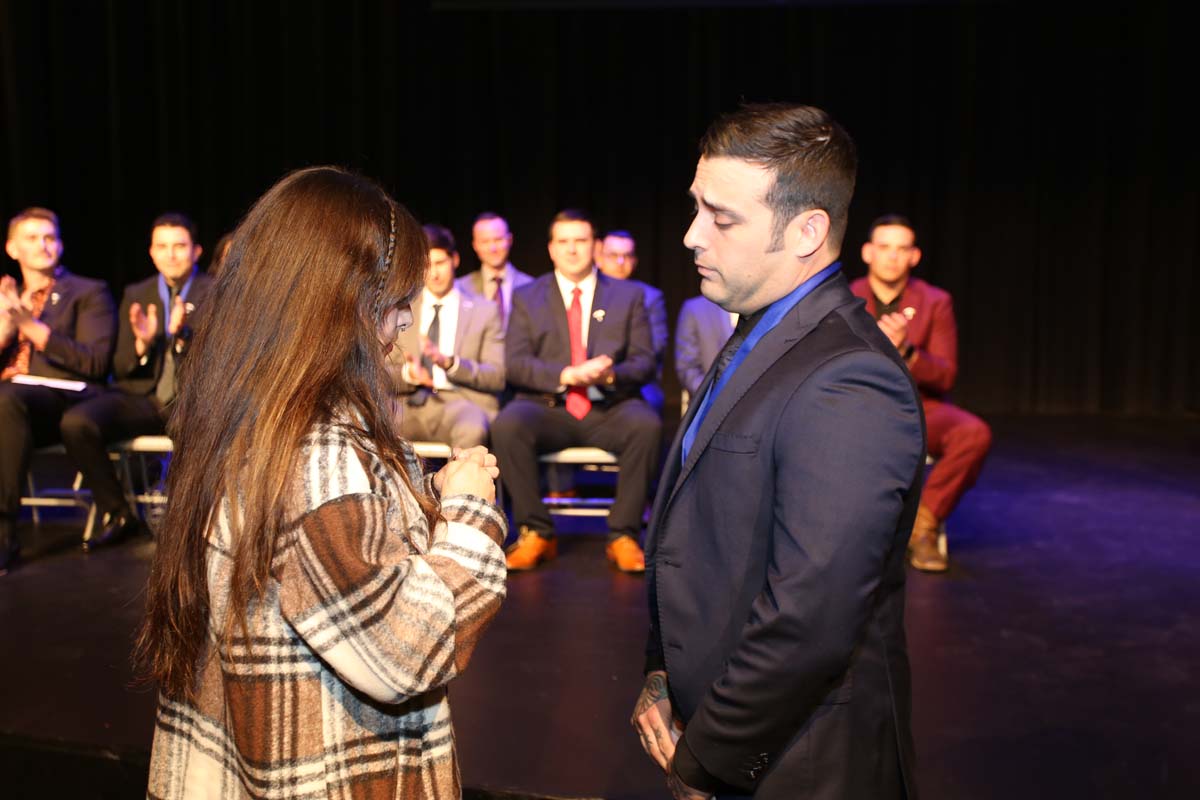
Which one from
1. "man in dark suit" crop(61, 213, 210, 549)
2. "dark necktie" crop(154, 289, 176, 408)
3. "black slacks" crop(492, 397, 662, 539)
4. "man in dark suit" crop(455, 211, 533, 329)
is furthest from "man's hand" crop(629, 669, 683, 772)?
"man in dark suit" crop(455, 211, 533, 329)

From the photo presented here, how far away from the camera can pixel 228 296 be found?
1321 mm

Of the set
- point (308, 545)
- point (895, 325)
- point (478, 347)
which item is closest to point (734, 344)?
point (308, 545)

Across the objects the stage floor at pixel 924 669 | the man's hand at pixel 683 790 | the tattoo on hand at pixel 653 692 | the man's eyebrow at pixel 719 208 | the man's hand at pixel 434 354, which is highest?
the man's eyebrow at pixel 719 208

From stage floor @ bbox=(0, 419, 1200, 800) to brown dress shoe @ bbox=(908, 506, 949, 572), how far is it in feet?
0.30

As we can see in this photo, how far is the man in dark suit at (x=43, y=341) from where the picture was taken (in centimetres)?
469

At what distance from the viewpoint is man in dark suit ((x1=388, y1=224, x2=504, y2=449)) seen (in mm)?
4910

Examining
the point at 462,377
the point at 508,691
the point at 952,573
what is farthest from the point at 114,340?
the point at 952,573

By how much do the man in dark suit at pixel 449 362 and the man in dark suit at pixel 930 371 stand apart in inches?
66.8

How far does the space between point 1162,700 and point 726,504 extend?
7.55 ft

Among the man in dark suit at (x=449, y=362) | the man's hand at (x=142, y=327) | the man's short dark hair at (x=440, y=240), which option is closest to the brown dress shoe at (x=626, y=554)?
the man in dark suit at (x=449, y=362)

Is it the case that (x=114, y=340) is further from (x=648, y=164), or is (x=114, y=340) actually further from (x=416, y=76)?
(x=648, y=164)

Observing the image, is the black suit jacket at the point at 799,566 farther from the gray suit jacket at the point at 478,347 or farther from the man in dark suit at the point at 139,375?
the man in dark suit at the point at 139,375

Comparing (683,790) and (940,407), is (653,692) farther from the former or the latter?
(940,407)

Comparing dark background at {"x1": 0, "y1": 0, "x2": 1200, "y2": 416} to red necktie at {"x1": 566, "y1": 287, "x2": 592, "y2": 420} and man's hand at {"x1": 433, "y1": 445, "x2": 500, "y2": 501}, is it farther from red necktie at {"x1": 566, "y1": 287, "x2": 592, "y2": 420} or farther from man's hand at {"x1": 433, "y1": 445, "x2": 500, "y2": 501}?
man's hand at {"x1": 433, "y1": 445, "x2": 500, "y2": 501}
